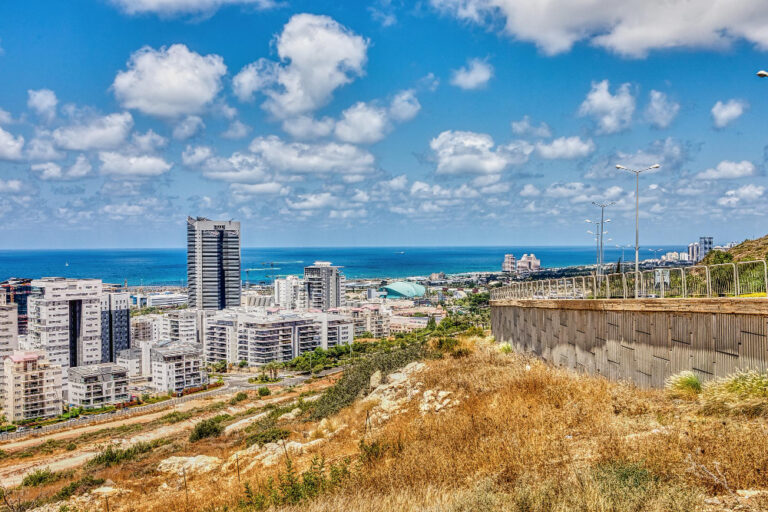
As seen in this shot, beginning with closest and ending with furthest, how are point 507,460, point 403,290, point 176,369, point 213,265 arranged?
point 507,460 < point 176,369 < point 213,265 < point 403,290

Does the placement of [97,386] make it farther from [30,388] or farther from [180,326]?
[180,326]

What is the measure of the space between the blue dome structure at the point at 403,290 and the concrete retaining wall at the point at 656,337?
157 m

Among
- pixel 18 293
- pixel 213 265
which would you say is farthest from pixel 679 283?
pixel 18 293

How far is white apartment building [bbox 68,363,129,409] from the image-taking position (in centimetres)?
5462

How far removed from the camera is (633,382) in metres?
10.3

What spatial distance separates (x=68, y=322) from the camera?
72.9 metres

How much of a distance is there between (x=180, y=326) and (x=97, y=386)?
4243 centimetres

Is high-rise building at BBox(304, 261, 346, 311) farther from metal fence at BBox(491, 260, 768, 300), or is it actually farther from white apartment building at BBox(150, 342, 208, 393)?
metal fence at BBox(491, 260, 768, 300)

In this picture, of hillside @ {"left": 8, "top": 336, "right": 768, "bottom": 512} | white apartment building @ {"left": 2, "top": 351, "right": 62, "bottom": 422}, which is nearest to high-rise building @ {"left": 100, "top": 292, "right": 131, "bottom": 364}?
white apartment building @ {"left": 2, "top": 351, "right": 62, "bottom": 422}

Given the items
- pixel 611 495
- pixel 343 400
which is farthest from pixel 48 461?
pixel 611 495

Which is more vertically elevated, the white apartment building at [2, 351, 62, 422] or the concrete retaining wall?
the concrete retaining wall

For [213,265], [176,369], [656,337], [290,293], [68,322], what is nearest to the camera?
[656,337]

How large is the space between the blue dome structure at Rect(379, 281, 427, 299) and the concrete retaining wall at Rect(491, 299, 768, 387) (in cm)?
15693

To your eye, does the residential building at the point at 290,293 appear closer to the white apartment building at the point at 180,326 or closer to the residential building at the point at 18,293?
the white apartment building at the point at 180,326
